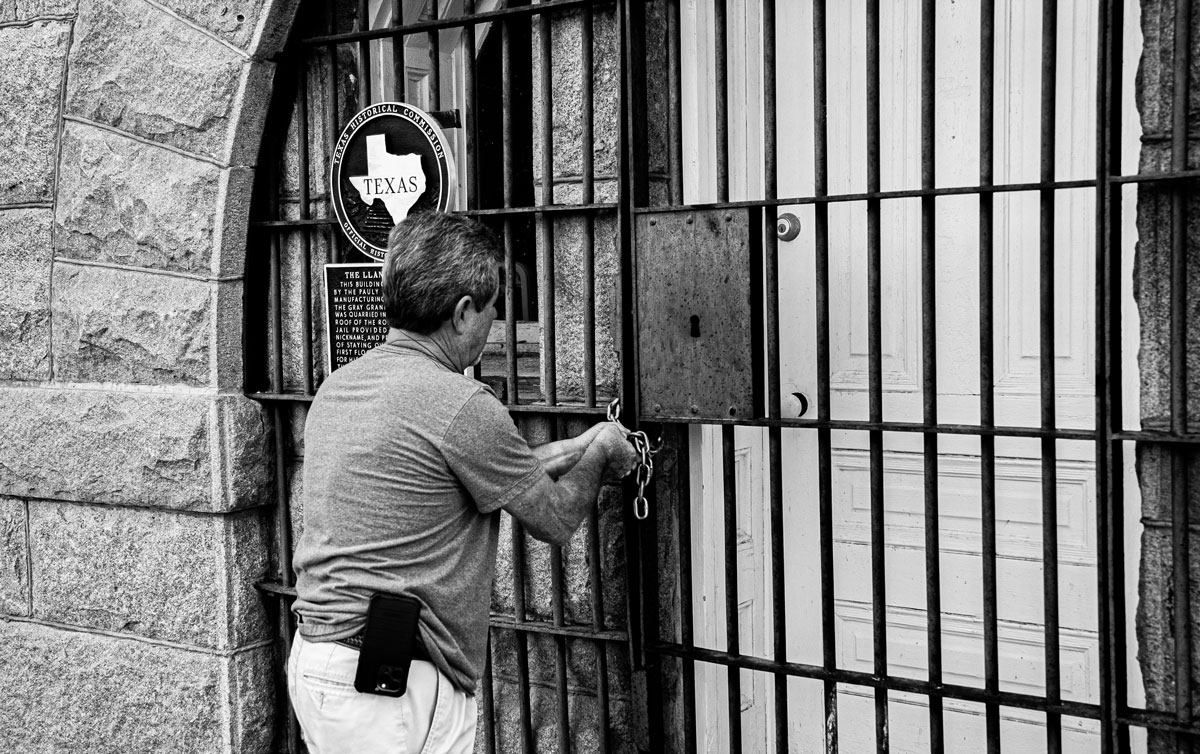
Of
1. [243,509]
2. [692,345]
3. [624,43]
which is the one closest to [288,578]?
[243,509]

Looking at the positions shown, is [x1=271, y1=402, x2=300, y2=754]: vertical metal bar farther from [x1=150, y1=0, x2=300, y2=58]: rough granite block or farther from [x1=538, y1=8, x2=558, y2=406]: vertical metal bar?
[x1=150, y1=0, x2=300, y2=58]: rough granite block

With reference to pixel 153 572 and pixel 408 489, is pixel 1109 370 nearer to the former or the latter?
pixel 408 489

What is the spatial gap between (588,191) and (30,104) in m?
2.04

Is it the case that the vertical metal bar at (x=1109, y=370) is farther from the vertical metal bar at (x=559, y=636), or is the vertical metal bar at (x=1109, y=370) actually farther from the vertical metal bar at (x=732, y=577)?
the vertical metal bar at (x=559, y=636)

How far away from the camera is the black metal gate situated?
9.29 ft

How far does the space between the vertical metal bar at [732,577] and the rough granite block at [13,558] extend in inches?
98.0

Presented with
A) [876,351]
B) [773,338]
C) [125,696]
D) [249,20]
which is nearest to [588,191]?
[773,338]

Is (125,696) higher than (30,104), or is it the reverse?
(30,104)

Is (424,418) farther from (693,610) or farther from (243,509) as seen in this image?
(243,509)

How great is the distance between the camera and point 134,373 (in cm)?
412

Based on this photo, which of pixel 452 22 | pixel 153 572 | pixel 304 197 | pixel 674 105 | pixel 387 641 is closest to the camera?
pixel 387 641

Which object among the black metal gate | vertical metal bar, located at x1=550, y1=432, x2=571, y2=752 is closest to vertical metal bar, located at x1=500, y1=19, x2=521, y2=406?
the black metal gate

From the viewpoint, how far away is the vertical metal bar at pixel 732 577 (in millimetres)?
3318

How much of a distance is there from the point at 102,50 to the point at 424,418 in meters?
2.15
